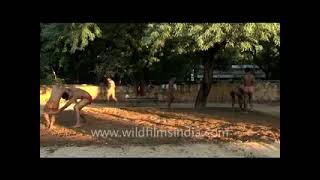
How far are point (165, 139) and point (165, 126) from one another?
77.2 inches

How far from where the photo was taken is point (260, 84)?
26.6 m

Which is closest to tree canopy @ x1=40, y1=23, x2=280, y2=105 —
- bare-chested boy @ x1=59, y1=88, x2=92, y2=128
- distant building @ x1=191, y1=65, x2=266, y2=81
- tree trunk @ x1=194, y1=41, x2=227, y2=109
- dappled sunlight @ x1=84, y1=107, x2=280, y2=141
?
tree trunk @ x1=194, y1=41, x2=227, y2=109

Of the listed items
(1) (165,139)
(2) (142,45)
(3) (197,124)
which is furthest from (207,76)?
(1) (165,139)

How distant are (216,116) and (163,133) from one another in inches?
143

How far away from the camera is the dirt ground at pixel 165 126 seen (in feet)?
40.0

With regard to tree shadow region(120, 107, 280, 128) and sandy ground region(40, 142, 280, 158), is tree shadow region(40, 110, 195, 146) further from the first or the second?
tree shadow region(120, 107, 280, 128)

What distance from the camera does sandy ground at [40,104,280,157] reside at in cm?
1071

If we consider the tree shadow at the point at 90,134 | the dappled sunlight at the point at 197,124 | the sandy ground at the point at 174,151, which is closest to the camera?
the sandy ground at the point at 174,151

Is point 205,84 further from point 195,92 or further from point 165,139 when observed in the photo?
point 165,139

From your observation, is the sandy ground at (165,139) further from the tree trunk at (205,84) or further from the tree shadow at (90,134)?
the tree trunk at (205,84)

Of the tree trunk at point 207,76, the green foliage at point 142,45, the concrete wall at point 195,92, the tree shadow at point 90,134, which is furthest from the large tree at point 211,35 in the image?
the concrete wall at point 195,92
